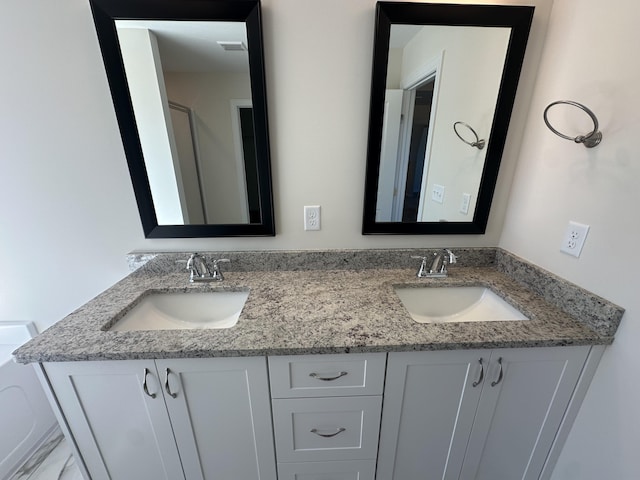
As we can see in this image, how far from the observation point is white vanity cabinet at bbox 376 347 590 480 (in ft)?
2.87

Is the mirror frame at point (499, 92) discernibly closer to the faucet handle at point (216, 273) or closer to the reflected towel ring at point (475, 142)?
the reflected towel ring at point (475, 142)

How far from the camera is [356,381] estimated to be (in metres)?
0.87

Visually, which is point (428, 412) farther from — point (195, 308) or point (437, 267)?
point (195, 308)

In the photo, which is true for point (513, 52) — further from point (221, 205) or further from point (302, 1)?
point (221, 205)

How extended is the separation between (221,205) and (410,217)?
2.95 ft

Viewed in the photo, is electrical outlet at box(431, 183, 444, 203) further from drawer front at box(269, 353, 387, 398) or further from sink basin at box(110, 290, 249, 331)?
sink basin at box(110, 290, 249, 331)

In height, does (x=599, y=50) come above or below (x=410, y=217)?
above

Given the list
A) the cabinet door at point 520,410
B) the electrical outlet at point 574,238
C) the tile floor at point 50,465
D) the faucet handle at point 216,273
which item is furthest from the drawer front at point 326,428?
the tile floor at point 50,465

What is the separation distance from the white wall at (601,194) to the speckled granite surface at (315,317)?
0.10m

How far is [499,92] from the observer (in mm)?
1096

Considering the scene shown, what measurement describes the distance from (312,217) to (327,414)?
0.80 m

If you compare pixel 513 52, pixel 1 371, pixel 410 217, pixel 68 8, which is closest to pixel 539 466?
pixel 410 217

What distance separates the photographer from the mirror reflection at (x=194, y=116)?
1000mm

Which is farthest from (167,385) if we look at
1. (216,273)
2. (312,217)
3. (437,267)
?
(437,267)
